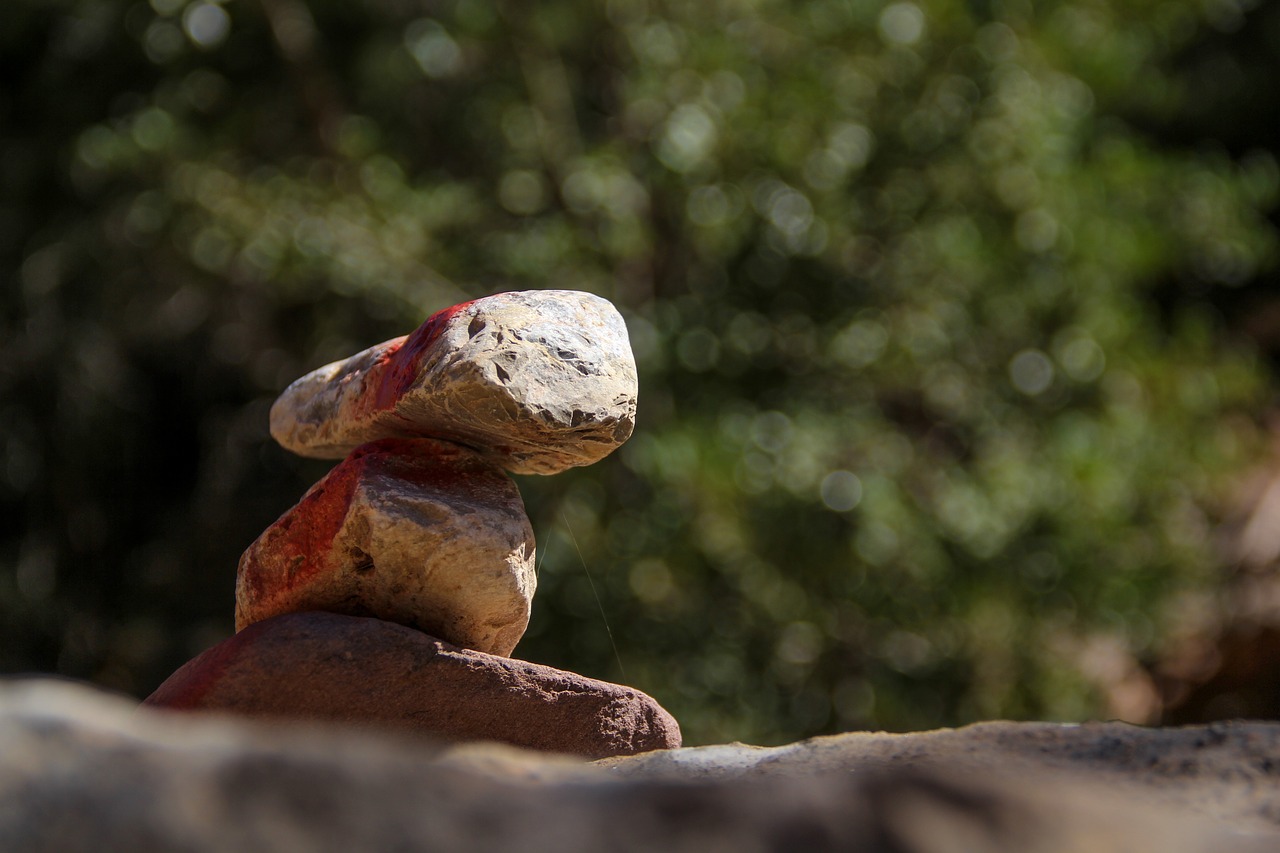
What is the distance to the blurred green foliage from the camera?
3.92 metres

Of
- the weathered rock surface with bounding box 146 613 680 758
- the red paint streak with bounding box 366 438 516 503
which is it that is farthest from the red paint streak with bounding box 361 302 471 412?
the weathered rock surface with bounding box 146 613 680 758

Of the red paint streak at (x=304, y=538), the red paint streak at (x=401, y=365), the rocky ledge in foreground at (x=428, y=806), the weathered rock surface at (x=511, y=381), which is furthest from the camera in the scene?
the red paint streak at (x=304, y=538)

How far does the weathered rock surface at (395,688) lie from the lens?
1.86 metres

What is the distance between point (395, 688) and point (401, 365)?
486 millimetres

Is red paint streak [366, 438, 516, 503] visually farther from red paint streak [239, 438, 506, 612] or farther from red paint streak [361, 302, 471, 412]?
red paint streak [361, 302, 471, 412]

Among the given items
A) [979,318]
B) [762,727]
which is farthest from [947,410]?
[762,727]

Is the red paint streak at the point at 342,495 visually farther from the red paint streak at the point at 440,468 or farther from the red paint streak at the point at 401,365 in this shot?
the red paint streak at the point at 401,365

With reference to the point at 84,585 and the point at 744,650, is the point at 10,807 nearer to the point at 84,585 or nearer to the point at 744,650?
the point at 744,650

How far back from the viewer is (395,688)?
1.92 metres

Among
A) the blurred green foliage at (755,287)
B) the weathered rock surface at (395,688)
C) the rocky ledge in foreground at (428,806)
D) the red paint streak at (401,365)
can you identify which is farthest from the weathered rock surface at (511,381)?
the blurred green foliage at (755,287)

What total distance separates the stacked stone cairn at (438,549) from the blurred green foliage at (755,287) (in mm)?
1630

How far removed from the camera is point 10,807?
2.78ft

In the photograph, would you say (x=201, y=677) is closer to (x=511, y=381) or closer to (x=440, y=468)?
(x=440, y=468)

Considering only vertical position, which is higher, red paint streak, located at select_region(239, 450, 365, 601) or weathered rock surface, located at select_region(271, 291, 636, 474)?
weathered rock surface, located at select_region(271, 291, 636, 474)
